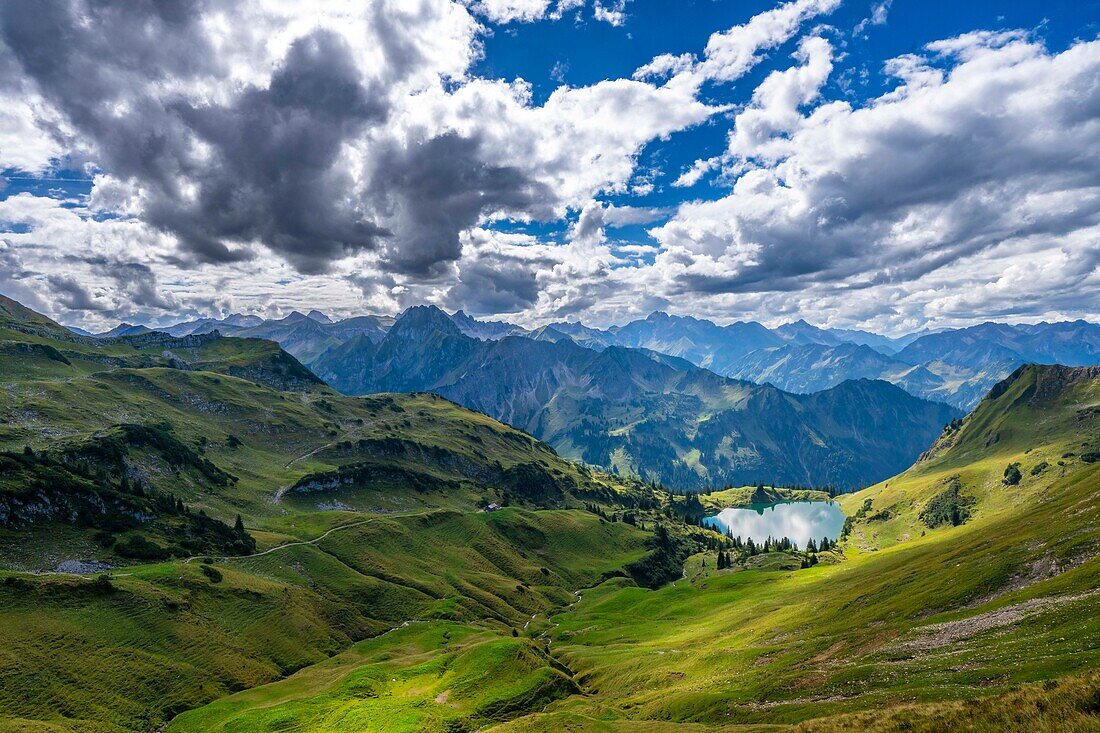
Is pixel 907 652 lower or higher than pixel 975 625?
lower

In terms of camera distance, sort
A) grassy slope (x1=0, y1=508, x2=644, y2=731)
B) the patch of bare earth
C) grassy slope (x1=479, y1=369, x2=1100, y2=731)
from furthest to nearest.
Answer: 1. grassy slope (x1=0, y1=508, x2=644, y2=731)
2. the patch of bare earth
3. grassy slope (x1=479, y1=369, x2=1100, y2=731)

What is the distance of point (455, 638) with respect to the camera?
132 metres

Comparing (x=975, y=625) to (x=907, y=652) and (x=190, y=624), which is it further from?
(x=190, y=624)

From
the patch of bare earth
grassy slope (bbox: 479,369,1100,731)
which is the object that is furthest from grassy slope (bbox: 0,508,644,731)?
the patch of bare earth

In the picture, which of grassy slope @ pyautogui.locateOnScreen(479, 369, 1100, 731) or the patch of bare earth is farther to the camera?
the patch of bare earth

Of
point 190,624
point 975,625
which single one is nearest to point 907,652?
point 975,625

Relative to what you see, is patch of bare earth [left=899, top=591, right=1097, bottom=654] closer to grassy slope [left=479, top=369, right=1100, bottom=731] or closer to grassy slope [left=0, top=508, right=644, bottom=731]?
grassy slope [left=479, top=369, right=1100, bottom=731]

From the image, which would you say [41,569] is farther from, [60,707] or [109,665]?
[60,707]

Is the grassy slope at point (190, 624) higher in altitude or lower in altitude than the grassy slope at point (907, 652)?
higher

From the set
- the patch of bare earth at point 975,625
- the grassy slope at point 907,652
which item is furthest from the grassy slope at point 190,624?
the patch of bare earth at point 975,625

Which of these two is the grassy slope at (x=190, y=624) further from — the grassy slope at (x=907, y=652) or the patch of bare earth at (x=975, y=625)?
the patch of bare earth at (x=975, y=625)

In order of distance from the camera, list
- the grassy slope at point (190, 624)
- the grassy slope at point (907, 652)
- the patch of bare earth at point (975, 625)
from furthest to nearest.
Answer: the grassy slope at point (190, 624), the patch of bare earth at point (975, 625), the grassy slope at point (907, 652)

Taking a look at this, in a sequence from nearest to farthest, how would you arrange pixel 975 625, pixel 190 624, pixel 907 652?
pixel 907 652
pixel 975 625
pixel 190 624

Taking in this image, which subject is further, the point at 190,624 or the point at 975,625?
the point at 190,624
